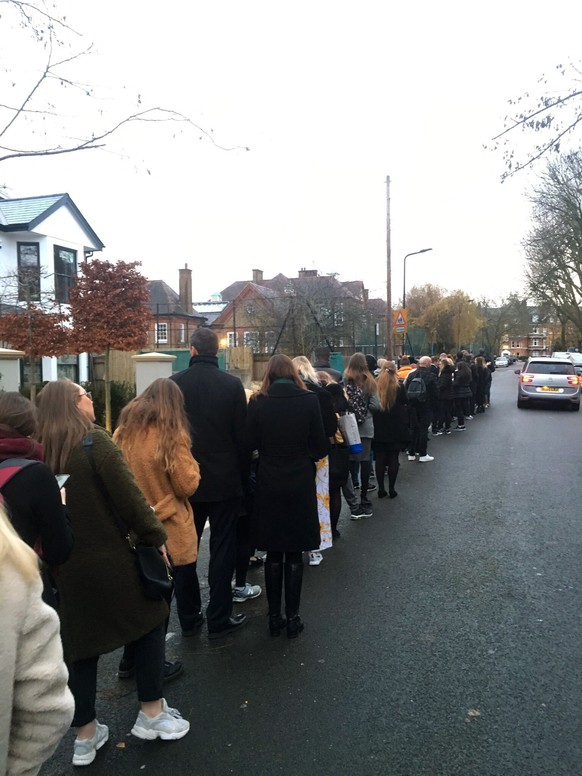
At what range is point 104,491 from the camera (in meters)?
2.72

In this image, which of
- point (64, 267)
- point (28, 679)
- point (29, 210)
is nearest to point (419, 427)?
point (28, 679)

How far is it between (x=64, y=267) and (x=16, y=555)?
2610cm

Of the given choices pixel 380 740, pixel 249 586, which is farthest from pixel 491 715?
pixel 249 586

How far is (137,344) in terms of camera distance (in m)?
18.2

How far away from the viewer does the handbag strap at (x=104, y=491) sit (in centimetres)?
269

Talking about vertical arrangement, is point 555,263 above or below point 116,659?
above

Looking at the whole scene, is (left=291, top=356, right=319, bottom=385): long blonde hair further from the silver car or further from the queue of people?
the silver car

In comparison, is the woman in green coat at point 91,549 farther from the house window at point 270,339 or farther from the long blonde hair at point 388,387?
the house window at point 270,339

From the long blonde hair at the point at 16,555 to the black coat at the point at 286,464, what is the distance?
9.07 ft

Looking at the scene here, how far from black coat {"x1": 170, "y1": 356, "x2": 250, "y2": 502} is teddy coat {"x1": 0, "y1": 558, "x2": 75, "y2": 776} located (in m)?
2.60

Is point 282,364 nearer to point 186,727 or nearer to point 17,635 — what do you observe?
point 186,727

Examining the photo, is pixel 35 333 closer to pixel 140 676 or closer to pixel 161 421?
pixel 161 421

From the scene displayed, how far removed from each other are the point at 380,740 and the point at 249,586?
2125 mm

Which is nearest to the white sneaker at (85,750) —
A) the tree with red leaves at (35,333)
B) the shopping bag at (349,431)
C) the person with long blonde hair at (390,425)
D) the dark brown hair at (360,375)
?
the shopping bag at (349,431)
